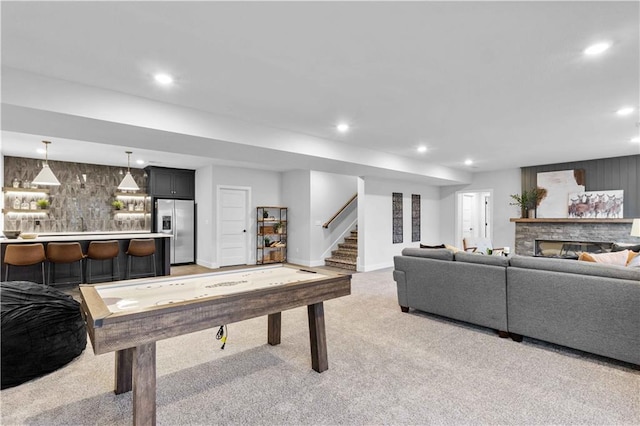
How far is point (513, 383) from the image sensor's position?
235cm

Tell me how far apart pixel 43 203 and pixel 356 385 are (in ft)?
24.8

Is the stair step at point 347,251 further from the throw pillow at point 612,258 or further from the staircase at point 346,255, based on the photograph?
the throw pillow at point 612,258

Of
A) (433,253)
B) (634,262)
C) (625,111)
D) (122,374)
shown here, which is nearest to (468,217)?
(625,111)

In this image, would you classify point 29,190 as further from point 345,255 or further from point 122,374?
point 345,255

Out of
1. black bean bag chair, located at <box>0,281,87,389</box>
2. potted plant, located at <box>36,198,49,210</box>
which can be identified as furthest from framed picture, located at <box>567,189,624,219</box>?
potted plant, located at <box>36,198,49,210</box>

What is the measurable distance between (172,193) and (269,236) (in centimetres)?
251

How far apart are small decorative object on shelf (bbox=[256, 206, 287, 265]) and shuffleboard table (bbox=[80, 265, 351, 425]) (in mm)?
5120

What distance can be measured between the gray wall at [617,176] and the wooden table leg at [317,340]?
701 centimetres

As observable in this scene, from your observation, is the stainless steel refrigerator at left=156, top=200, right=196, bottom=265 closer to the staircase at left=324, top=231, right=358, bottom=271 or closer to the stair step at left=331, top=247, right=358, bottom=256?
the staircase at left=324, top=231, right=358, bottom=271

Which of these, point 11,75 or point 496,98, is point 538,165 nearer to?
point 496,98

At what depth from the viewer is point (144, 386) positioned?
1.74 meters

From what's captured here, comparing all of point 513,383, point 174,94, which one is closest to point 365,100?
point 174,94

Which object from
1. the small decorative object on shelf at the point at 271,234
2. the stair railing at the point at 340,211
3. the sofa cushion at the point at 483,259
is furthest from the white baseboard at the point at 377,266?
the sofa cushion at the point at 483,259

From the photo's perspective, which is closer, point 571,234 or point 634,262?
point 634,262
